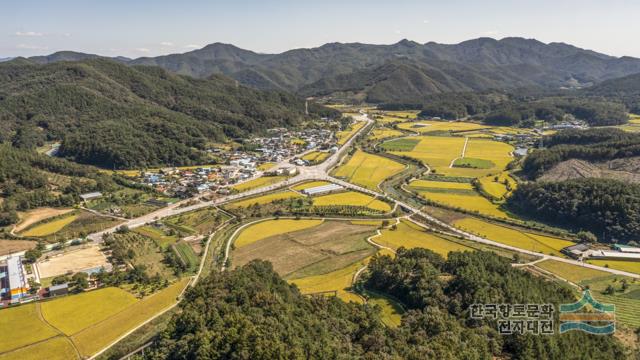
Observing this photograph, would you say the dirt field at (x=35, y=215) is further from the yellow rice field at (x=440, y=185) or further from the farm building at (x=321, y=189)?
the yellow rice field at (x=440, y=185)

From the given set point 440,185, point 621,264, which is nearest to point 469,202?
point 440,185

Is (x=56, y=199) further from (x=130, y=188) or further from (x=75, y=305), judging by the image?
(x=75, y=305)

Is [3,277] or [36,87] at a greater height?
[36,87]

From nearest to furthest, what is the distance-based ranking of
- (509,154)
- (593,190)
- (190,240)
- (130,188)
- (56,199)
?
(190,240)
(593,190)
(56,199)
(130,188)
(509,154)

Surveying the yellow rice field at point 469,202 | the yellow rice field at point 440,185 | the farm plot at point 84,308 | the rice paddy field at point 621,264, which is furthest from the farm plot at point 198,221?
the rice paddy field at point 621,264

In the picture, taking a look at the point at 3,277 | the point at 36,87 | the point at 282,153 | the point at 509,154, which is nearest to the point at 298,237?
the point at 3,277

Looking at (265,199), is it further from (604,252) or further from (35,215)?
(604,252)
